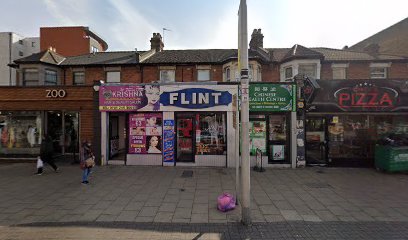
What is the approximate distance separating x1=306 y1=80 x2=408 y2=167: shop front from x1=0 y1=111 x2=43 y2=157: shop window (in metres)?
13.6

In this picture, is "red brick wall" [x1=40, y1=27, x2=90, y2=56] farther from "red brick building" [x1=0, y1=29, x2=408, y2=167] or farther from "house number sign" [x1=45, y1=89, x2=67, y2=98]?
"house number sign" [x1=45, y1=89, x2=67, y2=98]

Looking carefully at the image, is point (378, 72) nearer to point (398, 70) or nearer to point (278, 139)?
point (398, 70)

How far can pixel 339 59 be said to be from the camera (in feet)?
50.7

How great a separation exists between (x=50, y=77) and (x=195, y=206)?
53.5ft

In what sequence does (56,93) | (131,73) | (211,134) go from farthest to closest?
(131,73) → (56,93) → (211,134)

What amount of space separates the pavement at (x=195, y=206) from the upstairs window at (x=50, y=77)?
950cm

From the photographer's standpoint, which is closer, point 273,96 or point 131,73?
point 273,96

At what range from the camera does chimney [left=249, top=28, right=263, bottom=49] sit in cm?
1742

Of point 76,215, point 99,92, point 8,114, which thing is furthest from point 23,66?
point 76,215

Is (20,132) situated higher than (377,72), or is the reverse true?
(377,72)

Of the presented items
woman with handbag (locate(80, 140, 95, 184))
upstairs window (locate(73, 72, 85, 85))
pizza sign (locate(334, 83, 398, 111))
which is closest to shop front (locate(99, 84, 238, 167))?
woman with handbag (locate(80, 140, 95, 184))

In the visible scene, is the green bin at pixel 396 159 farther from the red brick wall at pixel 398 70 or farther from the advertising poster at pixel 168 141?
the red brick wall at pixel 398 70

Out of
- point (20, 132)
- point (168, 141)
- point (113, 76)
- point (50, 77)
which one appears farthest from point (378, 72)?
point (50, 77)

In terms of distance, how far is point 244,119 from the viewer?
14.4ft
